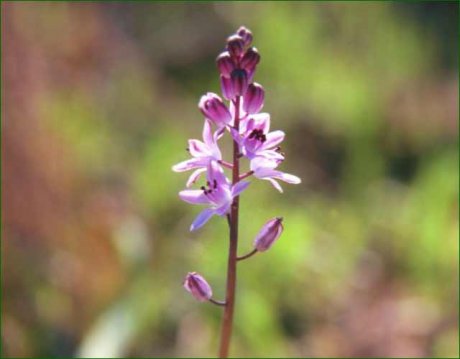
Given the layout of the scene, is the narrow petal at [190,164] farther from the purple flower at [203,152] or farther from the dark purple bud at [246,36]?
the dark purple bud at [246,36]

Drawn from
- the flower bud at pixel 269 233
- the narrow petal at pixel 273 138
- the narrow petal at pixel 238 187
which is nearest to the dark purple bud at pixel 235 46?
the narrow petal at pixel 273 138

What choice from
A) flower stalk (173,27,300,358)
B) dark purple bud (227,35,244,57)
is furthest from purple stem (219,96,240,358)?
dark purple bud (227,35,244,57)

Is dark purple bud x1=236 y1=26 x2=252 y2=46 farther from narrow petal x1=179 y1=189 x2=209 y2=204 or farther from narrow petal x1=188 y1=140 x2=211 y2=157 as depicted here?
narrow petal x1=179 y1=189 x2=209 y2=204

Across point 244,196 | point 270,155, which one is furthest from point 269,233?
point 244,196

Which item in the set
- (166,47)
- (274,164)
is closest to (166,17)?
(166,47)

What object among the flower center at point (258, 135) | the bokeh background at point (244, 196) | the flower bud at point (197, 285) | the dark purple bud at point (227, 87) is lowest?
the bokeh background at point (244, 196)

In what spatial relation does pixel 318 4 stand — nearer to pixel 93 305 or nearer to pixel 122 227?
pixel 122 227
